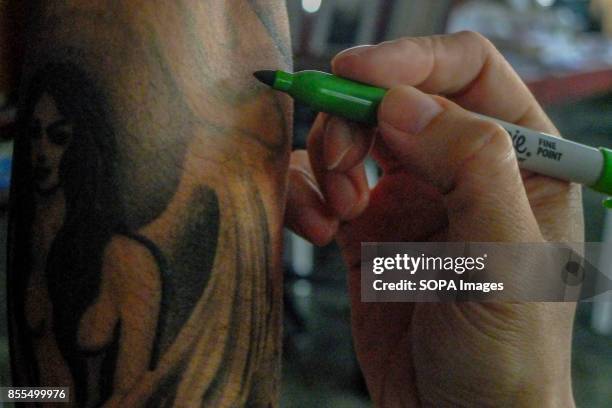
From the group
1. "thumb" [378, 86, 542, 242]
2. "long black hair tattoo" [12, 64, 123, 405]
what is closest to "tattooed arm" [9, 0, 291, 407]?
"long black hair tattoo" [12, 64, 123, 405]

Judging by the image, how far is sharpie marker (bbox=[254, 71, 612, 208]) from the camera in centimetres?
43

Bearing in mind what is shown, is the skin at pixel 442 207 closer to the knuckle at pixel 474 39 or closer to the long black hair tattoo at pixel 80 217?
the knuckle at pixel 474 39

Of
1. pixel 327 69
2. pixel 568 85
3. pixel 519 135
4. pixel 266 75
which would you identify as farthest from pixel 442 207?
pixel 568 85

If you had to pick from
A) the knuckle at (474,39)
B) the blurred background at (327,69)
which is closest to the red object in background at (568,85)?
the blurred background at (327,69)

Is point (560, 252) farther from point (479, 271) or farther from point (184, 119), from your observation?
point (184, 119)

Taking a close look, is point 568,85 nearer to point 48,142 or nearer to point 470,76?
point 470,76

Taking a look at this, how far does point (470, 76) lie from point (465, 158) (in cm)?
17

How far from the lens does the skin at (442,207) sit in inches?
17.4

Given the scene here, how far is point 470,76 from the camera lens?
22.6 inches

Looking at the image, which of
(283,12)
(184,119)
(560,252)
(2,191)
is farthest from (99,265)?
(2,191)

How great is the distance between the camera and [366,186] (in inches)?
22.6

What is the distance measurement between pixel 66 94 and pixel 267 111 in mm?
119

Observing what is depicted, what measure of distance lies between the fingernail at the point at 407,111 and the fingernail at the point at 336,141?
0.04m

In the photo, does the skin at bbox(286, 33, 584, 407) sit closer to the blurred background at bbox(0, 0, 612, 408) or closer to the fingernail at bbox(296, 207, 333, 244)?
the fingernail at bbox(296, 207, 333, 244)
